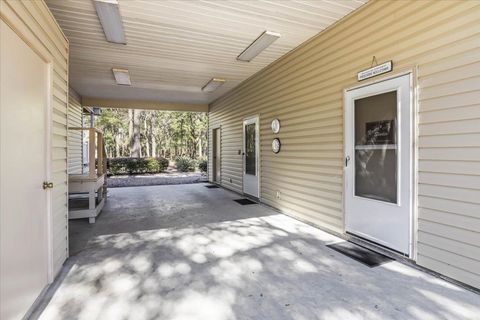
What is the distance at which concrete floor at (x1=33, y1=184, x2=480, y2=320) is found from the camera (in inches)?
77.8

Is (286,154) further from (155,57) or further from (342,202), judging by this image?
(155,57)

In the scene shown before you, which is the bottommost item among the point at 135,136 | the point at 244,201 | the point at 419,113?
the point at 244,201

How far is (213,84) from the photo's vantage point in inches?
273

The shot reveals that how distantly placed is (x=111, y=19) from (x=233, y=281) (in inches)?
138

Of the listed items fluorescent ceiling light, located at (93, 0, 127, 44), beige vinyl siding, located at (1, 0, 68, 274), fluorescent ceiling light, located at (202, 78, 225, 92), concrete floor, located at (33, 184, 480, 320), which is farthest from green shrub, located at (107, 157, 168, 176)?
beige vinyl siding, located at (1, 0, 68, 274)

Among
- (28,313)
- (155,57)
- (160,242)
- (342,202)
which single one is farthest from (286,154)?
(28,313)

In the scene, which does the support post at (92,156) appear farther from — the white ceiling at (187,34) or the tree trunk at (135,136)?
the tree trunk at (135,136)

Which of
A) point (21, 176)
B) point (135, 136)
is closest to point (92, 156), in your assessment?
point (21, 176)

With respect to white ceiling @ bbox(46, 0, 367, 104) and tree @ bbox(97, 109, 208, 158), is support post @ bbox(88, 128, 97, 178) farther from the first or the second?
tree @ bbox(97, 109, 208, 158)

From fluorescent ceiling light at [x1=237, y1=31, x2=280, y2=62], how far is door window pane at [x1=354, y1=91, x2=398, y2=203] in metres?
1.66

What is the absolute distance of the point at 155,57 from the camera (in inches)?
196

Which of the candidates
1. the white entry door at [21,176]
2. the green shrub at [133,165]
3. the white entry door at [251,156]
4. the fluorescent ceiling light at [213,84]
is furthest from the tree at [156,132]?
the white entry door at [21,176]

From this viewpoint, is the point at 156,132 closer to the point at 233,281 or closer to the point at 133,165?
the point at 133,165

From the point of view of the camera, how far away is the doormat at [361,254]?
2.81 metres
